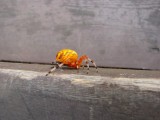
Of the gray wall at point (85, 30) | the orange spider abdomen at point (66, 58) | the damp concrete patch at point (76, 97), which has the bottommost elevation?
the damp concrete patch at point (76, 97)

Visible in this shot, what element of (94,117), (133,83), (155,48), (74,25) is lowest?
(94,117)

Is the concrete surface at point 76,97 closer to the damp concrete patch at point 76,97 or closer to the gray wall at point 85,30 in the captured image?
the damp concrete patch at point 76,97

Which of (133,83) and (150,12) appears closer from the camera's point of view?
(133,83)

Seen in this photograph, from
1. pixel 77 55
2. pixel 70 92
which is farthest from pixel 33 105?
pixel 77 55

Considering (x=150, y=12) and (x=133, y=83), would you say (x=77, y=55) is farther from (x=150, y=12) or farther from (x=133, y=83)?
(x=133, y=83)

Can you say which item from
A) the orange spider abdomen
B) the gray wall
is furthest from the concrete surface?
the gray wall

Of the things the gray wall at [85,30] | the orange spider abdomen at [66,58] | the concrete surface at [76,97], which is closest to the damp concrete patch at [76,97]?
the concrete surface at [76,97]
